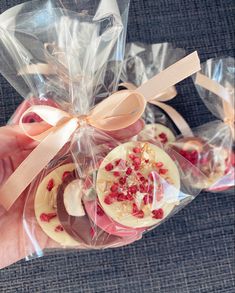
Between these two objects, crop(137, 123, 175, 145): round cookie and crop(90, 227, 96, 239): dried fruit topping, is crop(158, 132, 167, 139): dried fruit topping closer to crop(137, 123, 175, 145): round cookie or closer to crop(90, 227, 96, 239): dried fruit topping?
crop(137, 123, 175, 145): round cookie

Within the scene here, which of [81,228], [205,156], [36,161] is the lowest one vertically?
[205,156]

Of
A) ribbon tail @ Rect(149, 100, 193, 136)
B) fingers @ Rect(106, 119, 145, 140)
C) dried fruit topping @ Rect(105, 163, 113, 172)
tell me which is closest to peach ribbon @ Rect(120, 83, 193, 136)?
ribbon tail @ Rect(149, 100, 193, 136)

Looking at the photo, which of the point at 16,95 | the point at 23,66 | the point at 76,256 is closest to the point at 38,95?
the point at 23,66

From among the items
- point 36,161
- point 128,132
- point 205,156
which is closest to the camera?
point 36,161

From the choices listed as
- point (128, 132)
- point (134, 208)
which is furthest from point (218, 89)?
point (134, 208)

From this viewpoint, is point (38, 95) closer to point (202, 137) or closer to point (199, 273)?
point (202, 137)

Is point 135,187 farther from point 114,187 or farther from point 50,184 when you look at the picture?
point 50,184

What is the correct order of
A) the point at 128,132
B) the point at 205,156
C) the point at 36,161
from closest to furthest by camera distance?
the point at 36,161
the point at 128,132
the point at 205,156
